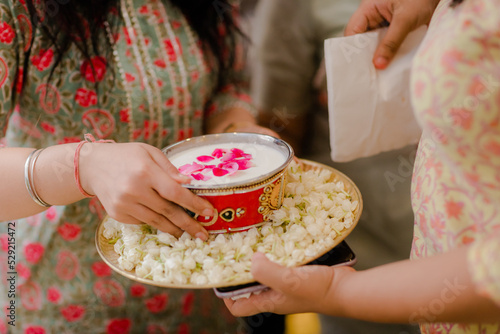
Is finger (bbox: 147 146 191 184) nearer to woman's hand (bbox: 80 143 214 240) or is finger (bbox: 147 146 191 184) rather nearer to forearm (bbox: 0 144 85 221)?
woman's hand (bbox: 80 143 214 240)

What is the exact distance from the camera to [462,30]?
48 cm

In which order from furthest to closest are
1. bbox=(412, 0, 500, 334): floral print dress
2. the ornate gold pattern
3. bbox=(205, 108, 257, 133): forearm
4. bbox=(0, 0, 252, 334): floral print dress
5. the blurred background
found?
the blurred background → bbox=(205, 108, 257, 133): forearm → bbox=(0, 0, 252, 334): floral print dress → the ornate gold pattern → bbox=(412, 0, 500, 334): floral print dress

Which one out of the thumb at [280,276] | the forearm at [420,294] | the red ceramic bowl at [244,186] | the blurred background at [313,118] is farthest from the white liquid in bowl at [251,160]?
the blurred background at [313,118]

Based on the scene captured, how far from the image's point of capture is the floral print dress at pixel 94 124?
3.21 ft

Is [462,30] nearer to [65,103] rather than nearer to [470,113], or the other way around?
[470,113]

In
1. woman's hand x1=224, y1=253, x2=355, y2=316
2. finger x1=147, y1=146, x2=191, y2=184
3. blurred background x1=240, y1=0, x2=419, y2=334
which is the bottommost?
blurred background x1=240, y1=0, x2=419, y2=334

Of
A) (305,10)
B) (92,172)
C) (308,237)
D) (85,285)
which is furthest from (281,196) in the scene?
(305,10)

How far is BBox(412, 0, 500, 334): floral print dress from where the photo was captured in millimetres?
464

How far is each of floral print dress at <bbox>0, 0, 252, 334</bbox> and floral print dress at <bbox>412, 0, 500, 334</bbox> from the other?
0.70 meters

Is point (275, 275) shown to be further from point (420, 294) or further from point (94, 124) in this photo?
point (94, 124)

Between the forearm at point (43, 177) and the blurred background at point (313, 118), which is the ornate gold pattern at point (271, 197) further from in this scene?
the blurred background at point (313, 118)

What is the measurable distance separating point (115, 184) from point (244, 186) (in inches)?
8.6

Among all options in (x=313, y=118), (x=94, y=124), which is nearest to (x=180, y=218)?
(x=94, y=124)

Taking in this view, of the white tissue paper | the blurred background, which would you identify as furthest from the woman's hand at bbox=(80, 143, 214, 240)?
the blurred background
